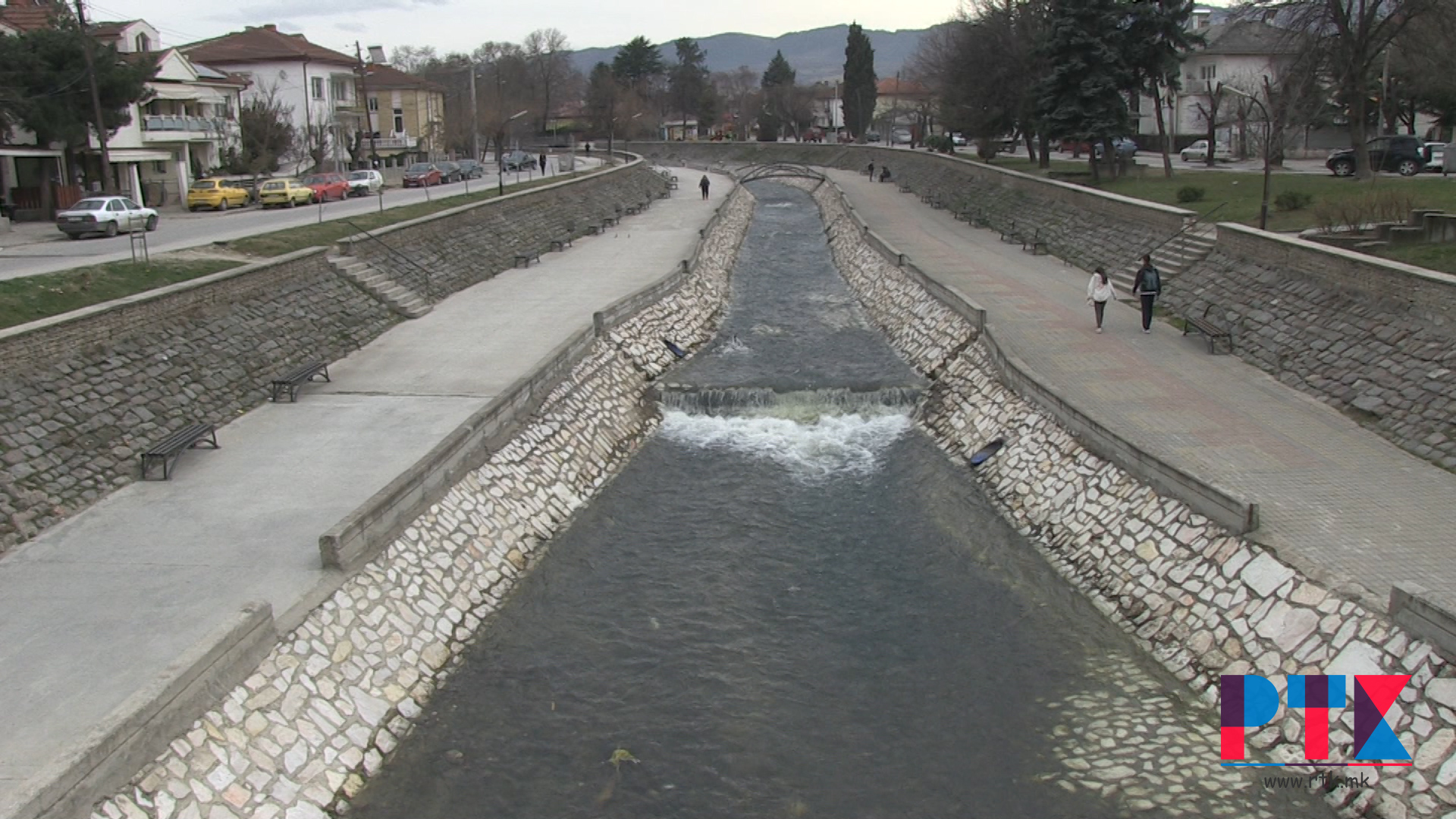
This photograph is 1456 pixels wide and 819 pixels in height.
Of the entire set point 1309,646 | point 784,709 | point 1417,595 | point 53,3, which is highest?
point 53,3

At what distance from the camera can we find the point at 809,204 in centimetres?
7006

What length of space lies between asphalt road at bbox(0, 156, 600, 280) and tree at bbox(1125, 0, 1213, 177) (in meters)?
29.0

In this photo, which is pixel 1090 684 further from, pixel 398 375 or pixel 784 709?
pixel 398 375

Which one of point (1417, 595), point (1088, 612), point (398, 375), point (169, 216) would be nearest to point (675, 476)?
point (398, 375)

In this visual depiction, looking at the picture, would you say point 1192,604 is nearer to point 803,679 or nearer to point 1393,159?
point 803,679

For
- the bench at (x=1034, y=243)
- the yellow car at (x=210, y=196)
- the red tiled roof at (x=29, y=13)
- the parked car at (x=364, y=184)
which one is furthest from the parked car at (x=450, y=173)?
the bench at (x=1034, y=243)

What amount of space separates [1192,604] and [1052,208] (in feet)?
93.4

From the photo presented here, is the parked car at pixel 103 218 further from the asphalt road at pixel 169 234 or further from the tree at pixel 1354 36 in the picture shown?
the tree at pixel 1354 36

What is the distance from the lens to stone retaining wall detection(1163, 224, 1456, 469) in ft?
54.6

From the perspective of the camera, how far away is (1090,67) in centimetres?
4516

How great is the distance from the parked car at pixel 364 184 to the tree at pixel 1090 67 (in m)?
29.9

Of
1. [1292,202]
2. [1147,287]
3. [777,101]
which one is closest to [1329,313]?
[1147,287]

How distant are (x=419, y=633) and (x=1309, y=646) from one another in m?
9.98

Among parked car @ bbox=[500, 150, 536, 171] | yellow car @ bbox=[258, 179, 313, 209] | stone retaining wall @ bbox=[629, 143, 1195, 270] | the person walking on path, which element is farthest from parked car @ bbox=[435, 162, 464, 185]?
the person walking on path
